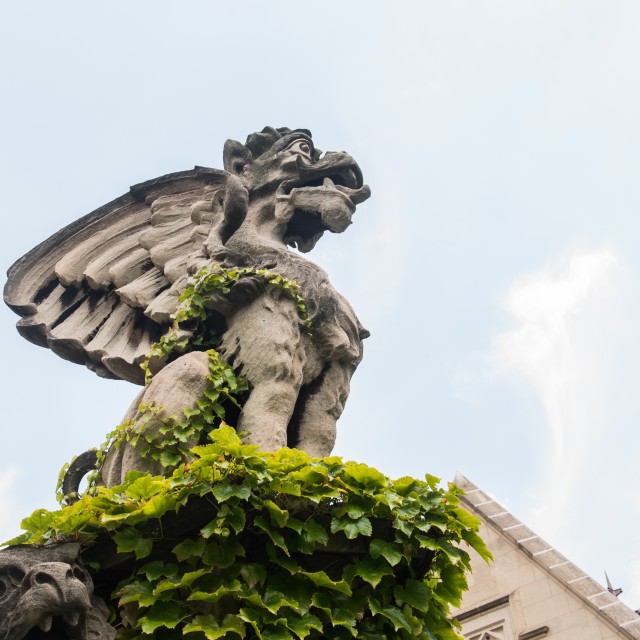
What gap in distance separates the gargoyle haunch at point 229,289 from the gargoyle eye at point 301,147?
18 millimetres

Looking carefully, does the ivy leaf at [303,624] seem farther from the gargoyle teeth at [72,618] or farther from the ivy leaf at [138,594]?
the gargoyle teeth at [72,618]

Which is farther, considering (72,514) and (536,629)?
(536,629)

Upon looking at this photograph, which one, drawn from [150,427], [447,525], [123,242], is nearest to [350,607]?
[447,525]

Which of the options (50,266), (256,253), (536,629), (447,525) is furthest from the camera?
(536,629)

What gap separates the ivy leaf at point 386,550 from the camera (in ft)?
11.6

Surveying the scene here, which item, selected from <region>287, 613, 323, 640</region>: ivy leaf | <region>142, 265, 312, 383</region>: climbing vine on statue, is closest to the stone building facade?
<region>142, 265, 312, 383</region>: climbing vine on statue

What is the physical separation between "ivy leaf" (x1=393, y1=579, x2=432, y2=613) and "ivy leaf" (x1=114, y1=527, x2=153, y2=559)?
1087 mm

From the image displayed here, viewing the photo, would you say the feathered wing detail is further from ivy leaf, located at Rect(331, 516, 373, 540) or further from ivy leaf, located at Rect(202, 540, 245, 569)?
ivy leaf, located at Rect(331, 516, 373, 540)

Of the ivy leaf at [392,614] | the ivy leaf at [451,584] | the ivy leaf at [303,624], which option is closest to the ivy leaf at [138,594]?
the ivy leaf at [303,624]

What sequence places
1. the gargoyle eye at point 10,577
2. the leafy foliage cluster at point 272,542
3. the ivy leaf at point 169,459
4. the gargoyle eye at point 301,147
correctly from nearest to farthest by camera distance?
the gargoyle eye at point 10,577 < the leafy foliage cluster at point 272,542 < the ivy leaf at point 169,459 < the gargoyle eye at point 301,147

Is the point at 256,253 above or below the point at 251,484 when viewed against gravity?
above

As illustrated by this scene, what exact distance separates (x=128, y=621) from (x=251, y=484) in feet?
2.41

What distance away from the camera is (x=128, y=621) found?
134 inches

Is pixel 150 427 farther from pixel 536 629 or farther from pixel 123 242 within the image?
pixel 536 629
